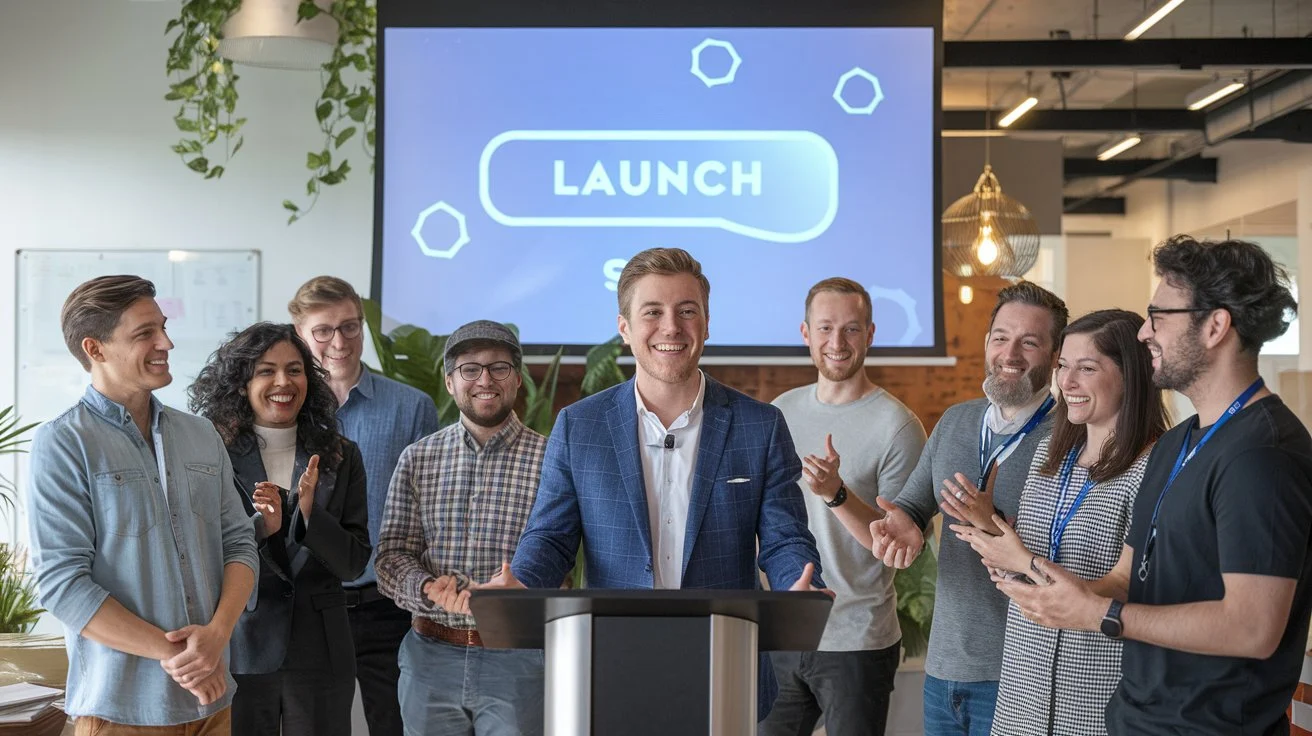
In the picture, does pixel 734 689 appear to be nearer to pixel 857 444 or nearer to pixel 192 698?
pixel 192 698

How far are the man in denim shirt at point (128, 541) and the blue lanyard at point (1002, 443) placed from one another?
1.80 meters

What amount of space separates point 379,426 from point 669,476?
1583 mm

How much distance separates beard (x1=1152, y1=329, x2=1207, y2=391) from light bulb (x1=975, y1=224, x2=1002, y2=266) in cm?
651

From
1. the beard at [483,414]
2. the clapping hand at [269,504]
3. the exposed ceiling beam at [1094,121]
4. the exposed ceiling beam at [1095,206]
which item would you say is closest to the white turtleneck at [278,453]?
the clapping hand at [269,504]

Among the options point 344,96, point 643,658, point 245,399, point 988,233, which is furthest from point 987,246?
point 643,658

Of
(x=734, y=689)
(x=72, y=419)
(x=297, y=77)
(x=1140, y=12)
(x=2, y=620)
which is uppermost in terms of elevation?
(x=1140, y=12)

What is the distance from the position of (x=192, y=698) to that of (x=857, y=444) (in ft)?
6.26

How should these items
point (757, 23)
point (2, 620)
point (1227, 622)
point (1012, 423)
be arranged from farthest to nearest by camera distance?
point (757, 23) → point (2, 620) → point (1012, 423) → point (1227, 622)

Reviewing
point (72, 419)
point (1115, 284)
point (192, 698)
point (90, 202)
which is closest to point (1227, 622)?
point (192, 698)

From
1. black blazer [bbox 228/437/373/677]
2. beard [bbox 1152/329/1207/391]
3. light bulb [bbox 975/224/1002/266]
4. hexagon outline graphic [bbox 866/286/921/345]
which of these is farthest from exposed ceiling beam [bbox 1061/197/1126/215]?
beard [bbox 1152/329/1207/391]

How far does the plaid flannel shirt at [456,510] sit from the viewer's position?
3.14 m

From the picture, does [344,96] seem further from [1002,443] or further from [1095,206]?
[1095,206]

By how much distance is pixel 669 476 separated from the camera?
2.48 metres

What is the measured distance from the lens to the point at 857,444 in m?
3.52
